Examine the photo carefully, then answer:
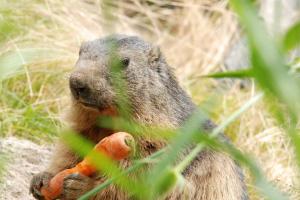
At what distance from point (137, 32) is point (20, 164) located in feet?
11.1

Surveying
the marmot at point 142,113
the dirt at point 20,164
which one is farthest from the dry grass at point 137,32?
the marmot at point 142,113

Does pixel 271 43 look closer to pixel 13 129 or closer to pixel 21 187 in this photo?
pixel 21 187

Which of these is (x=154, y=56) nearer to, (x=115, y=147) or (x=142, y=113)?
(x=142, y=113)

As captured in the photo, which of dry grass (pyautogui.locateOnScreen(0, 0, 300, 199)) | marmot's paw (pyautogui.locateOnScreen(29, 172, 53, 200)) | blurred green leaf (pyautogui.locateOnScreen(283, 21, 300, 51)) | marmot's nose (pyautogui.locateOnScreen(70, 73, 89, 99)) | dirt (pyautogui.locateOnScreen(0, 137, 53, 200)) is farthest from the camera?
dry grass (pyautogui.locateOnScreen(0, 0, 300, 199))

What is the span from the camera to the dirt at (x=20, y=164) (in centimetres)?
446

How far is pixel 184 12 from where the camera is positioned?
8.69 metres

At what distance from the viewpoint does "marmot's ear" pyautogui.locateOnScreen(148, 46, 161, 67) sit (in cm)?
400

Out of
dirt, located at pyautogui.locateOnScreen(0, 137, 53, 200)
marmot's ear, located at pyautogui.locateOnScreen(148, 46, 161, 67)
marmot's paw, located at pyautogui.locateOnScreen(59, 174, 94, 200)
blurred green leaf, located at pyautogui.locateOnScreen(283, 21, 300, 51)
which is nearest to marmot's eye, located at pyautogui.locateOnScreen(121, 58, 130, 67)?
marmot's ear, located at pyautogui.locateOnScreen(148, 46, 161, 67)

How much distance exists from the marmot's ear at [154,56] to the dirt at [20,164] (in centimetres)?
93

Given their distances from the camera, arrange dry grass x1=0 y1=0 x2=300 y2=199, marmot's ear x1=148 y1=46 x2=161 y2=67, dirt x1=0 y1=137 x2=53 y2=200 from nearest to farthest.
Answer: marmot's ear x1=148 y1=46 x2=161 y2=67, dirt x1=0 y1=137 x2=53 y2=200, dry grass x1=0 y1=0 x2=300 y2=199

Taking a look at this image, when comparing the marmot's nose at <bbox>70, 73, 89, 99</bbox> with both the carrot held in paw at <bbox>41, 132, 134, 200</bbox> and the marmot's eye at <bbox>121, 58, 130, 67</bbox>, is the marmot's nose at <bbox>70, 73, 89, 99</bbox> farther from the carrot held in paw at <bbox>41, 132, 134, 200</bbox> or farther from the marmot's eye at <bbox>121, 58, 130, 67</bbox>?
the marmot's eye at <bbox>121, 58, 130, 67</bbox>

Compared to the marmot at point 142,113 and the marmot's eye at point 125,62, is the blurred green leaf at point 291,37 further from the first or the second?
the marmot's eye at point 125,62

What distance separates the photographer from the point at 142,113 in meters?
3.71

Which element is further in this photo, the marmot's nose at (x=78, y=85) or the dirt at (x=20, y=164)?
the dirt at (x=20, y=164)
